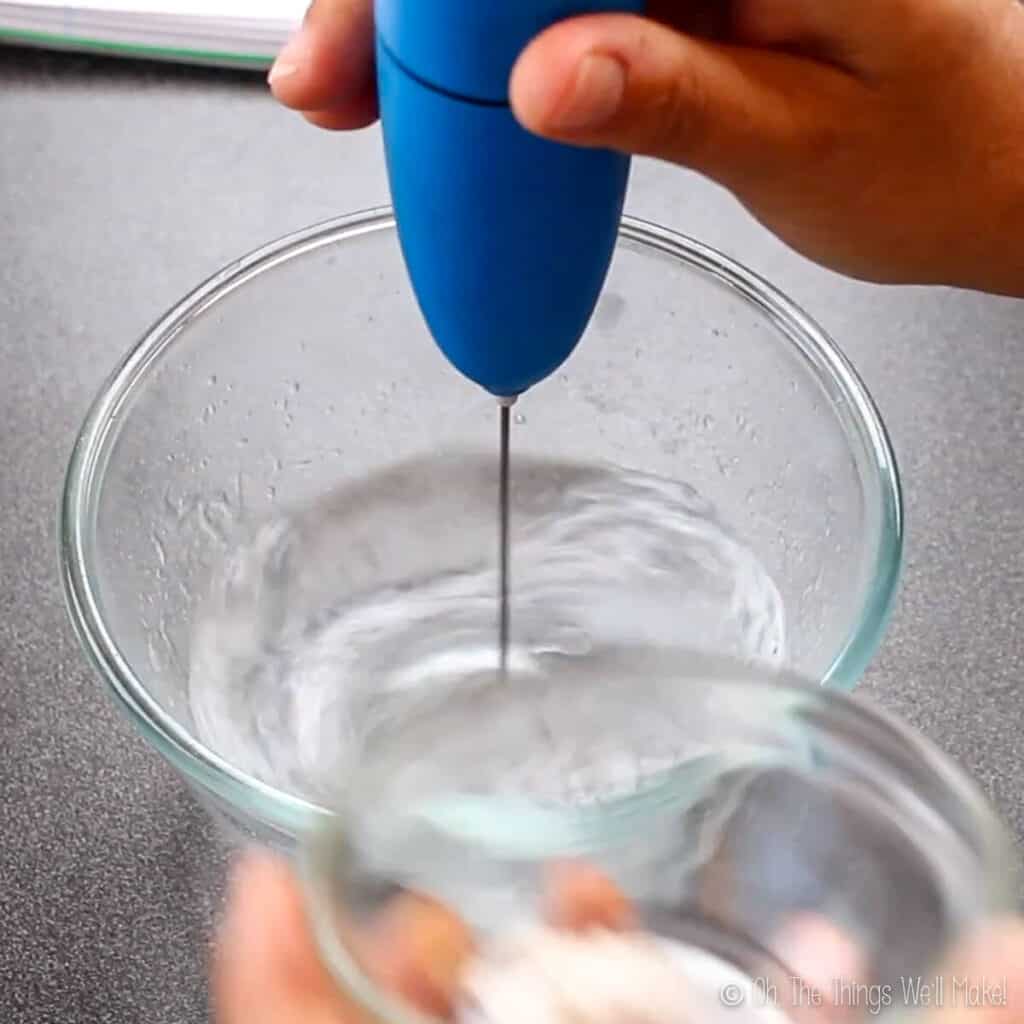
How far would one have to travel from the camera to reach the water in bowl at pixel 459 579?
0.64 metres

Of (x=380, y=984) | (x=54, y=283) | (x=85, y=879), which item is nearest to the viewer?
(x=380, y=984)

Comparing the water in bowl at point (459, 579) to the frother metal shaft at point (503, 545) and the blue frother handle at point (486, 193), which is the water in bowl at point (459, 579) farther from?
the blue frother handle at point (486, 193)

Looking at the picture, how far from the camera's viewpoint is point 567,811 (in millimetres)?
442

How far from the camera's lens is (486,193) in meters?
0.39

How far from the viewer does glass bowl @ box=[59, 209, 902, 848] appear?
559mm

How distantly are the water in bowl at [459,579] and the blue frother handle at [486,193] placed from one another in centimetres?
21

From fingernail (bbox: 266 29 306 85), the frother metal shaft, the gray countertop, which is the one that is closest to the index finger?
fingernail (bbox: 266 29 306 85)

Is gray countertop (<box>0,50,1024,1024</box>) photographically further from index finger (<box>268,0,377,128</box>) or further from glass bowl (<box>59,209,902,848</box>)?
index finger (<box>268,0,377,128</box>)

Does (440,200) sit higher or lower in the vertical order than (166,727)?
higher

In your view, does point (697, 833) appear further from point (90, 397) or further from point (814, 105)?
point (90, 397)

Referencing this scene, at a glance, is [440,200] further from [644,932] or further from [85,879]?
[85,879]

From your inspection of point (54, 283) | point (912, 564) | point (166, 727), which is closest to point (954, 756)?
point (912, 564)

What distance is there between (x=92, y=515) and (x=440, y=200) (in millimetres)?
214

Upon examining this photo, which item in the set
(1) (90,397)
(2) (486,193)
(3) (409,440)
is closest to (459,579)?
(3) (409,440)
